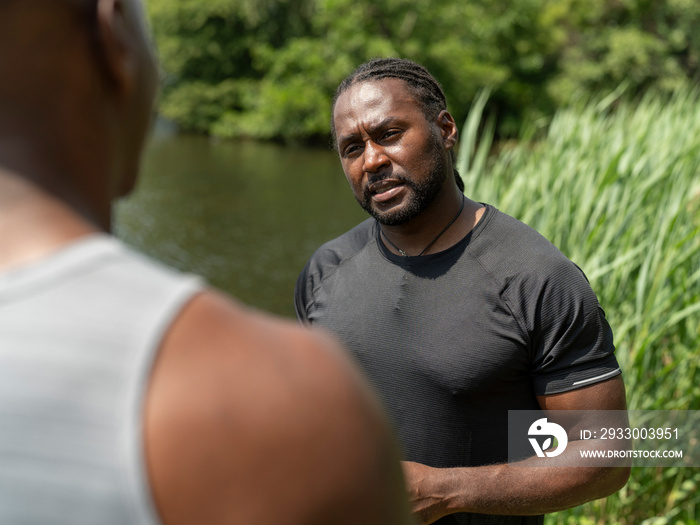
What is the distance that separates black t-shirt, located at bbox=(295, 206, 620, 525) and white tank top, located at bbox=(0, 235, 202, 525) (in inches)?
45.9

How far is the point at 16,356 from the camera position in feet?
1.62

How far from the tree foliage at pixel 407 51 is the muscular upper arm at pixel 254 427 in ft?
66.4

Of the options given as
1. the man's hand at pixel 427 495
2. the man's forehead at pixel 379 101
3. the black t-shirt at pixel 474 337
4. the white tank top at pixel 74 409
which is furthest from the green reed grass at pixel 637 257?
the white tank top at pixel 74 409

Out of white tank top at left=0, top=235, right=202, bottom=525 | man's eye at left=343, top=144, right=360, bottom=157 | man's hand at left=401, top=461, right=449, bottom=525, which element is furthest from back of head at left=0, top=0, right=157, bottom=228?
man's eye at left=343, top=144, right=360, bottom=157

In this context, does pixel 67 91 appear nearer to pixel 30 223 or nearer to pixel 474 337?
pixel 30 223

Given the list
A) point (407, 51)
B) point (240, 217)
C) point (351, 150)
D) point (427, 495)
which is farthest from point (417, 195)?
point (407, 51)

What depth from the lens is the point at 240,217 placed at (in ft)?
41.7

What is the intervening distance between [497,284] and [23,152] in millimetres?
1219

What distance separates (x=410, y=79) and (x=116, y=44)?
4.70ft

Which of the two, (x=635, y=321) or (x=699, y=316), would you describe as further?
(x=699, y=316)

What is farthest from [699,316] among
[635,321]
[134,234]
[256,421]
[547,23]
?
[547,23]

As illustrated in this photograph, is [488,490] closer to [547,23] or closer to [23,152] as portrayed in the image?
[23,152]

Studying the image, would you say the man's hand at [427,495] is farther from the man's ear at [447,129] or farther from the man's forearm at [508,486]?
the man's ear at [447,129]

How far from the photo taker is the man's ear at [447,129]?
1.96 metres
